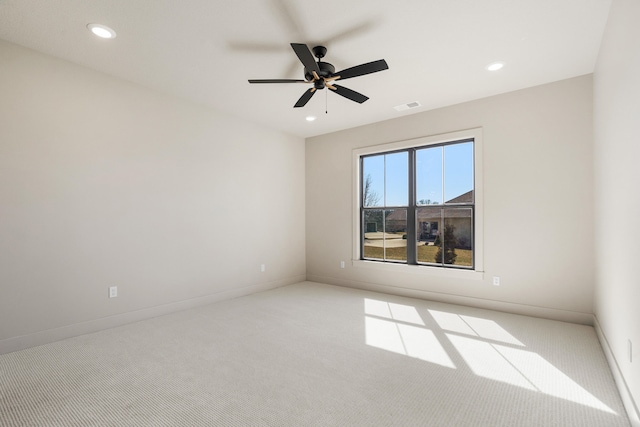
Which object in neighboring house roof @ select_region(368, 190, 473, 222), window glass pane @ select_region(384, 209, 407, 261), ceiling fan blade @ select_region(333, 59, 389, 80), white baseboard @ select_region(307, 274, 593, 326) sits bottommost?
white baseboard @ select_region(307, 274, 593, 326)

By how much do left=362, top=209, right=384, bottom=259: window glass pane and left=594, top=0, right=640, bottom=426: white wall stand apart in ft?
9.14

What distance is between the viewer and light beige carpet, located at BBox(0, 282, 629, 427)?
1.86m

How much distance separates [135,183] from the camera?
3.62m

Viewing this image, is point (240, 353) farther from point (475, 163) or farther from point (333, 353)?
point (475, 163)

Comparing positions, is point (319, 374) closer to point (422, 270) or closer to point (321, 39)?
point (422, 270)

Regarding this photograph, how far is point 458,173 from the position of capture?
172 inches

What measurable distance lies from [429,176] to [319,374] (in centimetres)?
336

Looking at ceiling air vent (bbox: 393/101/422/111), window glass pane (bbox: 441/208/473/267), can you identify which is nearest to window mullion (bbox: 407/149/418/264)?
window glass pane (bbox: 441/208/473/267)

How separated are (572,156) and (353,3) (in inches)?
118

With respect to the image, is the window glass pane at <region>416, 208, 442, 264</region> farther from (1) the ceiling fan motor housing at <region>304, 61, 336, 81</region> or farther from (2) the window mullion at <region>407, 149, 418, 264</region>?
(1) the ceiling fan motor housing at <region>304, 61, 336, 81</region>

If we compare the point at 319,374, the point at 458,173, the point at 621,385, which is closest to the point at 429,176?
the point at 458,173

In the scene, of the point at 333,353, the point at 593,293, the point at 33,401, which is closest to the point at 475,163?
the point at 593,293

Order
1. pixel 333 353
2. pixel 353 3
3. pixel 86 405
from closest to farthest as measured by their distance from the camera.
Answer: pixel 86 405 → pixel 353 3 → pixel 333 353

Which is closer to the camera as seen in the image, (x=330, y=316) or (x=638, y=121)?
(x=638, y=121)
